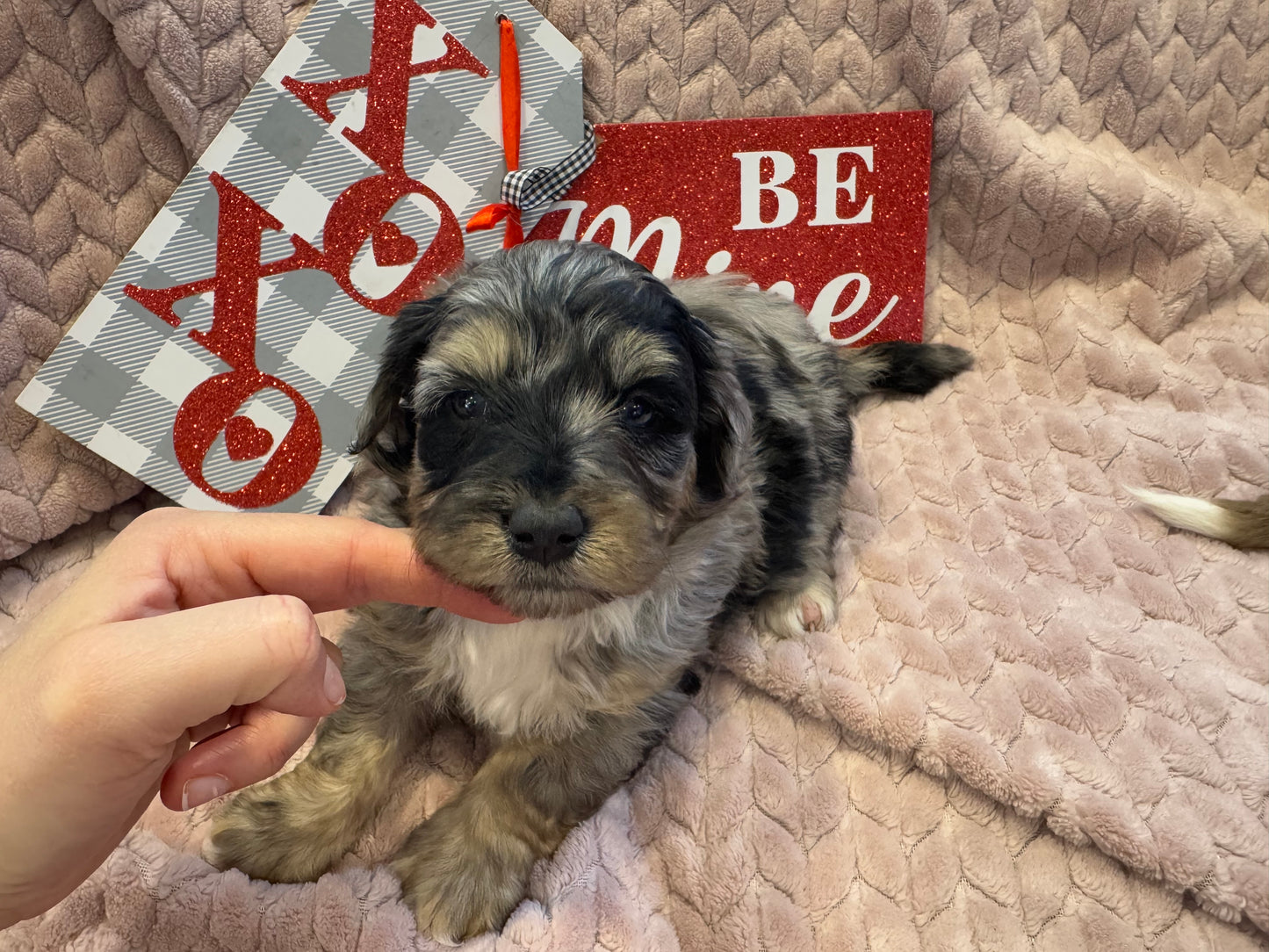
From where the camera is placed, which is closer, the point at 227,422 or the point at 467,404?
the point at 467,404

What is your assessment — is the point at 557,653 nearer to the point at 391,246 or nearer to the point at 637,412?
the point at 637,412

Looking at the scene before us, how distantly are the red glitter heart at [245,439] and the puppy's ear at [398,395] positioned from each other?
85 centimetres

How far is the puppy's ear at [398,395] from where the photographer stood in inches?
66.6

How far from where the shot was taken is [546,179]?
241cm

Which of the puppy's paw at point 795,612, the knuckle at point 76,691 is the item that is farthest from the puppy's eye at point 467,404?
the puppy's paw at point 795,612

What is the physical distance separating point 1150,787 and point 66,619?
205 centimetres

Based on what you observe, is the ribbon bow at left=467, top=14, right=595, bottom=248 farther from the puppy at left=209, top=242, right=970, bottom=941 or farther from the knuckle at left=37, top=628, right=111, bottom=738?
the knuckle at left=37, top=628, right=111, bottom=738

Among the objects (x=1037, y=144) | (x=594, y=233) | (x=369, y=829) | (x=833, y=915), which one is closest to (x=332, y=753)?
(x=369, y=829)

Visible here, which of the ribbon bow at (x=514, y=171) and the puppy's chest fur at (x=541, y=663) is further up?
the ribbon bow at (x=514, y=171)

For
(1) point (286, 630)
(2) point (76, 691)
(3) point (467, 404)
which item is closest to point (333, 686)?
(1) point (286, 630)

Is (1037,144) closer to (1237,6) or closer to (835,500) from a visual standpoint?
(1237,6)

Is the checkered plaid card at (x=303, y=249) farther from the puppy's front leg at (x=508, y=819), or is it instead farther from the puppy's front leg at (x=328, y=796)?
the puppy's front leg at (x=508, y=819)

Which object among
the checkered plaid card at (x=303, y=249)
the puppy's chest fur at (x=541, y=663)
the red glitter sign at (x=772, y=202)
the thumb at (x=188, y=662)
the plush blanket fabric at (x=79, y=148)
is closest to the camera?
the thumb at (x=188, y=662)

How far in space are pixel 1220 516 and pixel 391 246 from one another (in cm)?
246
